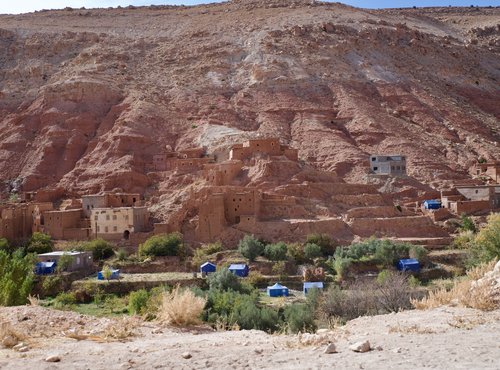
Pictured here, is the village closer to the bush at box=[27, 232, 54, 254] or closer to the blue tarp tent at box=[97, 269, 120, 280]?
the bush at box=[27, 232, 54, 254]

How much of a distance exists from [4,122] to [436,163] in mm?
32528

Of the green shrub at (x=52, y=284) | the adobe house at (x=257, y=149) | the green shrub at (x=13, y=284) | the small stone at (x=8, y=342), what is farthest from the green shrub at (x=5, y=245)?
the small stone at (x=8, y=342)

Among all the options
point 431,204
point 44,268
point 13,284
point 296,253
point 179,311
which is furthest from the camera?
point 431,204

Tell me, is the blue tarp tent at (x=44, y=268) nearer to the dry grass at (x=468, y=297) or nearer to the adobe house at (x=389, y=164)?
A: the adobe house at (x=389, y=164)

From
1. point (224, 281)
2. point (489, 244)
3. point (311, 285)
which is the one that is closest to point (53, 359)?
point (489, 244)

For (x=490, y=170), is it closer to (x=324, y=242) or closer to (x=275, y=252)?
(x=324, y=242)

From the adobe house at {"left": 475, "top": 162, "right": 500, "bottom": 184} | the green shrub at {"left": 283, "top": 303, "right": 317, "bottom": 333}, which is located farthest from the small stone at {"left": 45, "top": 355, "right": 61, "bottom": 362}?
the adobe house at {"left": 475, "top": 162, "right": 500, "bottom": 184}

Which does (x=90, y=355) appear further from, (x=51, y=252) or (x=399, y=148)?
(x=399, y=148)

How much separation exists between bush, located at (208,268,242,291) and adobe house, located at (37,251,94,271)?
→ 23.2ft

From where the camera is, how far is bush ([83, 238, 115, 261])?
2886cm

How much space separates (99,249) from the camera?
29.1 metres

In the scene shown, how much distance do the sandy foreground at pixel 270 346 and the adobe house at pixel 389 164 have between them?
2952 cm

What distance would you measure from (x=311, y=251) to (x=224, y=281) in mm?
5855

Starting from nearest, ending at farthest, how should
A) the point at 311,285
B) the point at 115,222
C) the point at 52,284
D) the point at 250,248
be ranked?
1. the point at 311,285
2. the point at 52,284
3. the point at 250,248
4. the point at 115,222
